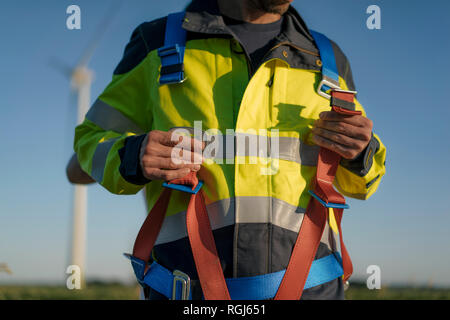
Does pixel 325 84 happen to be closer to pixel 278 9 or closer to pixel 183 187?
pixel 278 9

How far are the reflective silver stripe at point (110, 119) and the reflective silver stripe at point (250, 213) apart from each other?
78cm

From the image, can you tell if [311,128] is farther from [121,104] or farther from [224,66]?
[121,104]

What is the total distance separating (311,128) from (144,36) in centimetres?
131

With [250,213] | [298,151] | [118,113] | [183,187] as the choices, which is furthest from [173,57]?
[250,213]

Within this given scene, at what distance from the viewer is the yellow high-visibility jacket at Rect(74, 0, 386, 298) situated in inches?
98.3

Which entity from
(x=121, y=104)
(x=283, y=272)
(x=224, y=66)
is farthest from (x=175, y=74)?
(x=283, y=272)

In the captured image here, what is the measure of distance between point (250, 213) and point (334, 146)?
0.63 metres

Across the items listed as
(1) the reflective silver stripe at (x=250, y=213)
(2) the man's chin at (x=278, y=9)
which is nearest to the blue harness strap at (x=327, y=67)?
(2) the man's chin at (x=278, y=9)

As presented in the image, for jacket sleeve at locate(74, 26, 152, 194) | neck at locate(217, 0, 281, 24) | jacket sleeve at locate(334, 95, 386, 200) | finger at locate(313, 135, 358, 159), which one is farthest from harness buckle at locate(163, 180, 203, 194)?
neck at locate(217, 0, 281, 24)

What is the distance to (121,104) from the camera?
3027 millimetres

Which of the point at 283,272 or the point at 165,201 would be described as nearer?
the point at 283,272

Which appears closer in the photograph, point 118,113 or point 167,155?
point 167,155

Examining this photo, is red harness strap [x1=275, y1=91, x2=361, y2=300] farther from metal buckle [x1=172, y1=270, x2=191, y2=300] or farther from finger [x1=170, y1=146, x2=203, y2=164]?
finger [x1=170, y1=146, x2=203, y2=164]

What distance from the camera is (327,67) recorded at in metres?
2.94
